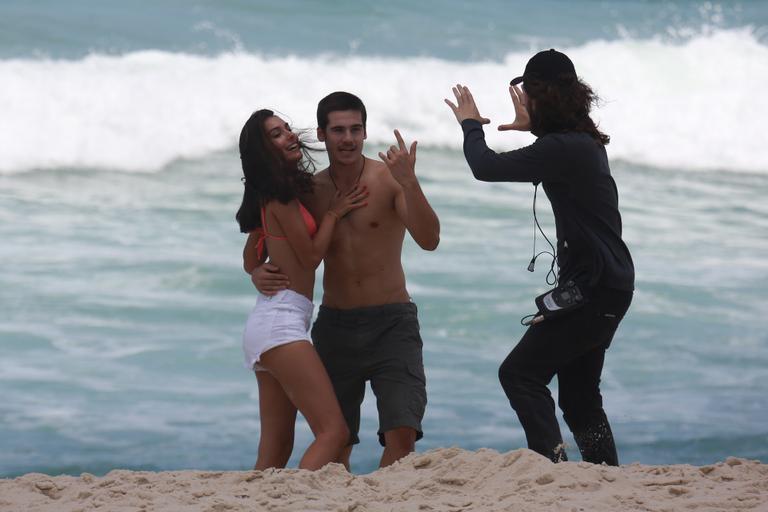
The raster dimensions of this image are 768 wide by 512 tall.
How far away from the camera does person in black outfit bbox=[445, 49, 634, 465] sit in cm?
471

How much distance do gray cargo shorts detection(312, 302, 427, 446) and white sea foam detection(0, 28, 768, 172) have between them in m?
11.1

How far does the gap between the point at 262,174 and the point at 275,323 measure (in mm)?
615

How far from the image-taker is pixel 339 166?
17.7ft

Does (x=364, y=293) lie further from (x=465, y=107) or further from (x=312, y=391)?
(x=465, y=107)

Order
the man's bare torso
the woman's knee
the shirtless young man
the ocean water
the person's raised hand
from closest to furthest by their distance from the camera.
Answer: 1. the person's raised hand
2. the woman's knee
3. the shirtless young man
4. the man's bare torso
5. the ocean water

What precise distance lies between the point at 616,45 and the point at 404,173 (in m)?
18.2

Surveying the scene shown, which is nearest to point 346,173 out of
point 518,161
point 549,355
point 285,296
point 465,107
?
point 285,296

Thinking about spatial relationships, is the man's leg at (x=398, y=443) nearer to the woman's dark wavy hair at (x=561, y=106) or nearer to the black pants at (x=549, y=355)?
the black pants at (x=549, y=355)

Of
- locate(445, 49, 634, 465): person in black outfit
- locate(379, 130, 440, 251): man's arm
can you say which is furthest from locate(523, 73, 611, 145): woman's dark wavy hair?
locate(379, 130, 440, 251): man's arm

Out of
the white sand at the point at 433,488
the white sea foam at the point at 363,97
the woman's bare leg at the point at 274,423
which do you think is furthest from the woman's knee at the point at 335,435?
the white sea foam at the point at 363,97

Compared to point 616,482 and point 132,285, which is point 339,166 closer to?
point 616,482

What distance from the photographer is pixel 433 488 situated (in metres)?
4.62

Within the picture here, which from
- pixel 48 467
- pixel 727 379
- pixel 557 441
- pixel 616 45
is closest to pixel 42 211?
pixel 48 467

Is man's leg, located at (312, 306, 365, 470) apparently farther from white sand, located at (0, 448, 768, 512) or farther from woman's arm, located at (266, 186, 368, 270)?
white sand, located at (0, 448, 768, 512)
